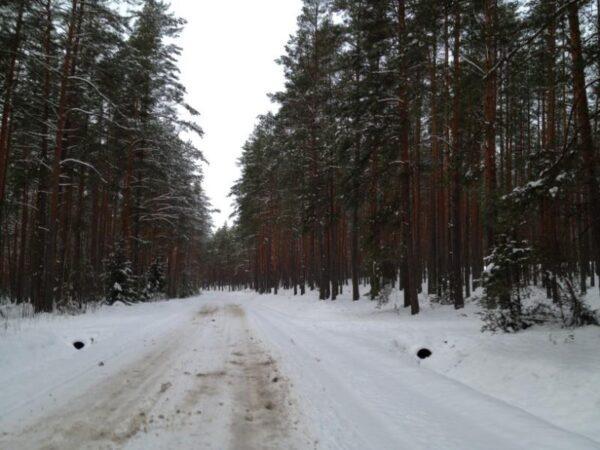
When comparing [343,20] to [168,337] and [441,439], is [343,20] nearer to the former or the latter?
[168,337]

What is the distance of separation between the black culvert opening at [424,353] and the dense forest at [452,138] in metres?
1.65

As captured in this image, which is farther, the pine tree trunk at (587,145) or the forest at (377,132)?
the forest at (377,132)

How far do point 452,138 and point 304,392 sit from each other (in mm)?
14785

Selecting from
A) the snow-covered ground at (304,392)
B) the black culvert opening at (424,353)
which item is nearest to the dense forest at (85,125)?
the snow-covered ground at (304,392)

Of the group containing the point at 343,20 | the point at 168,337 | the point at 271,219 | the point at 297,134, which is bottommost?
the point at 168,337

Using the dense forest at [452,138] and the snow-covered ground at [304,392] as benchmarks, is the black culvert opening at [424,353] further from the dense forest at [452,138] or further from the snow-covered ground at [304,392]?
the dense forest at [452,138]

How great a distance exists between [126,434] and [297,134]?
2050 centimetres

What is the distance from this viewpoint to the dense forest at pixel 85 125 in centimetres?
1392

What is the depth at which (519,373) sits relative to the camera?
20.0 feet

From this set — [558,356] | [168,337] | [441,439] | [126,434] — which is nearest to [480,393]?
[558,356]

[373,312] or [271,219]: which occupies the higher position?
[271,219]

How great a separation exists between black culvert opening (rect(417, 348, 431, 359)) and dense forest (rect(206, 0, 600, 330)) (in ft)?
5.40

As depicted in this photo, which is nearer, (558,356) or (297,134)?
(558,356)

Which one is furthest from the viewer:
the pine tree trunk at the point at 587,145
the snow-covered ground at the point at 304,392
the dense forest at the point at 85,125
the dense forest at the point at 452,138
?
the dense forest at the point at 85,125
